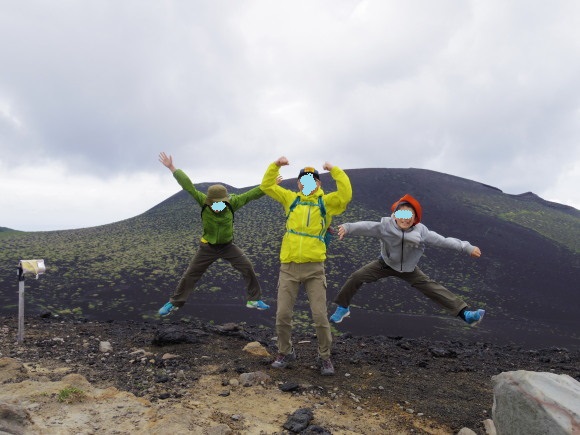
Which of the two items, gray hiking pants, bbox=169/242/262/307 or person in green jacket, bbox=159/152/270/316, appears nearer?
person in green jacket, bbox=159/152/270/316

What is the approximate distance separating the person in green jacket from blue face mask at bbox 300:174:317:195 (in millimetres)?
1299

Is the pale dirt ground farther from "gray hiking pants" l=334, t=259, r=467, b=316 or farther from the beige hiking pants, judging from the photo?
"gray hiking pants" l=334, t=259, r=467, b=316

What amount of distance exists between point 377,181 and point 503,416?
36.6 m

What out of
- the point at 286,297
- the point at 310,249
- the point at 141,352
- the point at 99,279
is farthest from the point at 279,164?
the point at 99,279

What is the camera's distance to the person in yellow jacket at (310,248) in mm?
5812

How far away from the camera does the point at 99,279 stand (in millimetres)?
17828

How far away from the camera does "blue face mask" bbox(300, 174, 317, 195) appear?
5960 millimetres

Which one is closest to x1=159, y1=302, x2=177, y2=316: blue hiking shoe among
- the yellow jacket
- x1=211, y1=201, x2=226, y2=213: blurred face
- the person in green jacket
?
the person in green jacket

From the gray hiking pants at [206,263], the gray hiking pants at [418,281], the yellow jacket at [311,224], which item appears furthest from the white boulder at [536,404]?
the gray hiking pants at [206,263]

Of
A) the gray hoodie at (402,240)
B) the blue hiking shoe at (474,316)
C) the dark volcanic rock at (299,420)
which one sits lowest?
the dark volcanic rock at (299,420)

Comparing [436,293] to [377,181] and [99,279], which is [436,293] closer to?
[99,279]

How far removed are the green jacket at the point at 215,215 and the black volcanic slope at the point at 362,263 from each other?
251 inches

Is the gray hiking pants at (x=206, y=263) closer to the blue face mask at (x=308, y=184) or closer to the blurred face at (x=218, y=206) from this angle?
the blurred face at (x=218, y=206)

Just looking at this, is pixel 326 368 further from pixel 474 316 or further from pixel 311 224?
pixel 474 316
